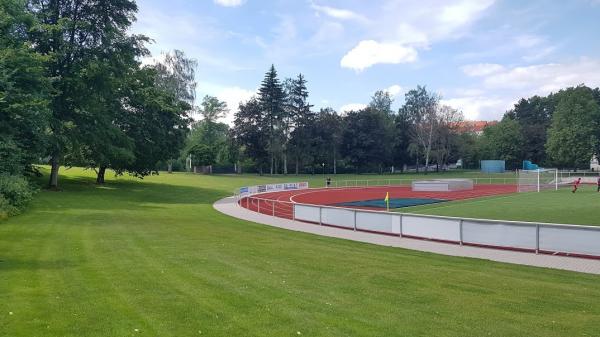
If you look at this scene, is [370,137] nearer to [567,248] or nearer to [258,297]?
[567,248]

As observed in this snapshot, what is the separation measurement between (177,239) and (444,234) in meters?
9.06

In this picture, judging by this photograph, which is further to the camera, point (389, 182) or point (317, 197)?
point (389, 182)

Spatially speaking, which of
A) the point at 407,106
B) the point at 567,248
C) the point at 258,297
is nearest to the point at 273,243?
the point at 258,297

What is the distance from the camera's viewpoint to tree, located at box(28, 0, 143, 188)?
35.8 metres

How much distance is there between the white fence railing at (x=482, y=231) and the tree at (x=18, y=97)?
51.8 ft

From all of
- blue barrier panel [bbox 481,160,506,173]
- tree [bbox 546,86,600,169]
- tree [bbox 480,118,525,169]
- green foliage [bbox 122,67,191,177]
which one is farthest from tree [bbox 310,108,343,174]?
green foliage [bbox 122,67,191,177]

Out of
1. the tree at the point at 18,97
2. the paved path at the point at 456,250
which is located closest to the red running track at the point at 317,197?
the paved path at the point at 456,250

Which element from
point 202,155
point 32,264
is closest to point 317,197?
point 32,264

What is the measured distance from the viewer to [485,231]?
51.2 feet

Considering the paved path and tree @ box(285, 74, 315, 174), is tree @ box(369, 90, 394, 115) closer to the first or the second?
tree @ box(285, 74, 315, 174)

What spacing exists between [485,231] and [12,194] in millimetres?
20527

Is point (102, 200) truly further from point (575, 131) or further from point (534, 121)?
point (534, 121)

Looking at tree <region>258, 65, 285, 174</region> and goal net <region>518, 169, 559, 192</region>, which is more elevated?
tree <region>258, 65, 285, 174</region>

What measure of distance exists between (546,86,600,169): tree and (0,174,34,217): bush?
290 ft
